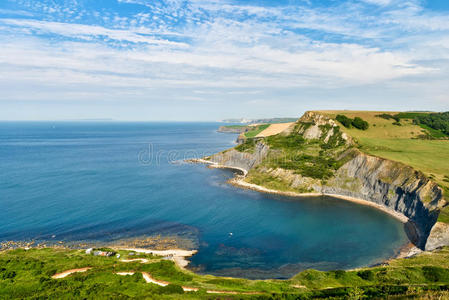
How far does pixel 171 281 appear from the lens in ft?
126

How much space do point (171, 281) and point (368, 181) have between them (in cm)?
7711

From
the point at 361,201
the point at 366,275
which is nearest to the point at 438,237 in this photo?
the point at 366,275

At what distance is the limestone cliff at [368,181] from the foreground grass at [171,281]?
1760 centimetres

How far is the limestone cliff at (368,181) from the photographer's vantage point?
62.2m

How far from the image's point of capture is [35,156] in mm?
158375

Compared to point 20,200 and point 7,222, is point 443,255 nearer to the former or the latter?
point 7,222

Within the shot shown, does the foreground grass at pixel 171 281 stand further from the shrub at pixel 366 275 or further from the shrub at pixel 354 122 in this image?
the shrub at pixel 354 122

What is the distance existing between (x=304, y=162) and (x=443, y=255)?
6576 centimetres

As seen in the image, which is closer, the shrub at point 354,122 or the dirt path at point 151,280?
the dirt path at point 151,280

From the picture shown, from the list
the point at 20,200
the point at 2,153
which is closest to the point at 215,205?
the point at 20,200

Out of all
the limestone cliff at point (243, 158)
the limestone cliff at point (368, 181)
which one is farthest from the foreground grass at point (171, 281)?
the limestone cliff at point (243, 158)

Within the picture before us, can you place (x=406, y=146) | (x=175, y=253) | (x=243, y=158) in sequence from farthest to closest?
(x=243, y=158) → (x=406, y=146) → (x=175, y=253)

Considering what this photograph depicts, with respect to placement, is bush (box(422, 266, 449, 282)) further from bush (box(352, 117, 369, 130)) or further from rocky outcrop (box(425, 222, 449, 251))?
bush (box(352, 117, 369, 130))

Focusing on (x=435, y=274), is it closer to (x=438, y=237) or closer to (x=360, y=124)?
(x=438, y=237)
